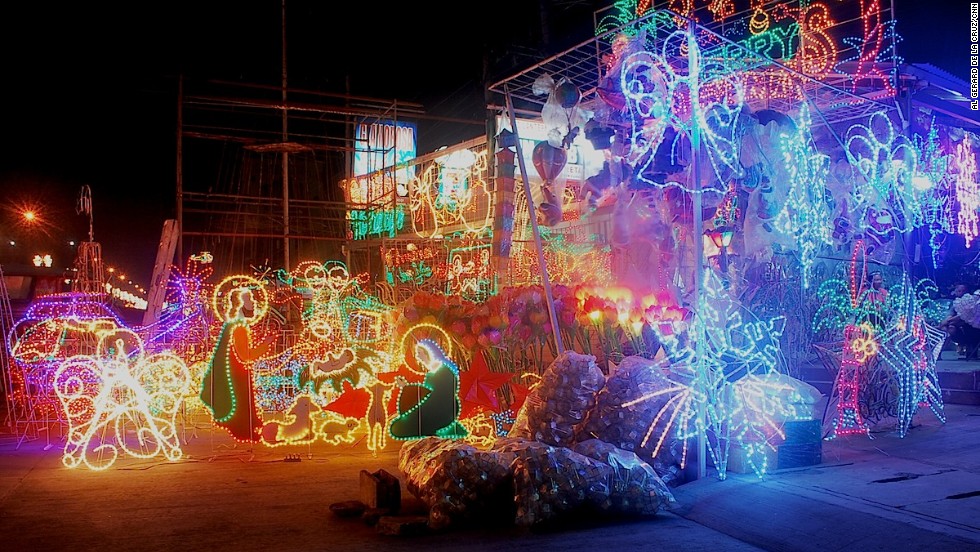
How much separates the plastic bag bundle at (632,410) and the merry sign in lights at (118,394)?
4.49 m

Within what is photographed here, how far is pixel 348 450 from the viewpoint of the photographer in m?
8.80

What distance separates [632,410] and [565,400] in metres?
0.63

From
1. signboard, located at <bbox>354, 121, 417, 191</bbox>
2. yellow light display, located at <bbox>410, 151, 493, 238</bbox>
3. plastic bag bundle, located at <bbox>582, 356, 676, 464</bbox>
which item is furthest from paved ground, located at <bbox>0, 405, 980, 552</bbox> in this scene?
signboard, located at <bbox>354, 121, 417, 191</bbox>

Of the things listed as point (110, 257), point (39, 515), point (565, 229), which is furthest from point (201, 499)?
point (110, 257)

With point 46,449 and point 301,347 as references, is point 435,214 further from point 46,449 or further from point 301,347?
point 46,449

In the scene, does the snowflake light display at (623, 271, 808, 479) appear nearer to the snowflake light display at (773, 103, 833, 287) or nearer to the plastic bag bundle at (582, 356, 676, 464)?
the plastic bag bundle at (582, 356, 676, 464)

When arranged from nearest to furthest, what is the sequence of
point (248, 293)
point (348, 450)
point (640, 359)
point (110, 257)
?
point (640, 359), point (248, 293), point (348, 450), point (110, 257)

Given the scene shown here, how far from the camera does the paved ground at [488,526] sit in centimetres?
508

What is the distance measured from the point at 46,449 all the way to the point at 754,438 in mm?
7850

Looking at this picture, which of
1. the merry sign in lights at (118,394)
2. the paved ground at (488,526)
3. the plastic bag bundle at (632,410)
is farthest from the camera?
the merry sign in lights at (118,394)

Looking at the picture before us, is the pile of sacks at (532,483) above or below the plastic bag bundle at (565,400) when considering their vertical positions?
below

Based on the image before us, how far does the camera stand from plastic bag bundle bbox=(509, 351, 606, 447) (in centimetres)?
692

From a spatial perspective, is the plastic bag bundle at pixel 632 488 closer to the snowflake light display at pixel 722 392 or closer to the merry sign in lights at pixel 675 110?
the snowflake light display at pixel 722 392

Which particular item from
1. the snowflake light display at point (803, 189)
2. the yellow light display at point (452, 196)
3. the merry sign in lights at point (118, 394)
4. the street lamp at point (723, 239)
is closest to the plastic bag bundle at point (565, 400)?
the street lamp at point (723, 239)
